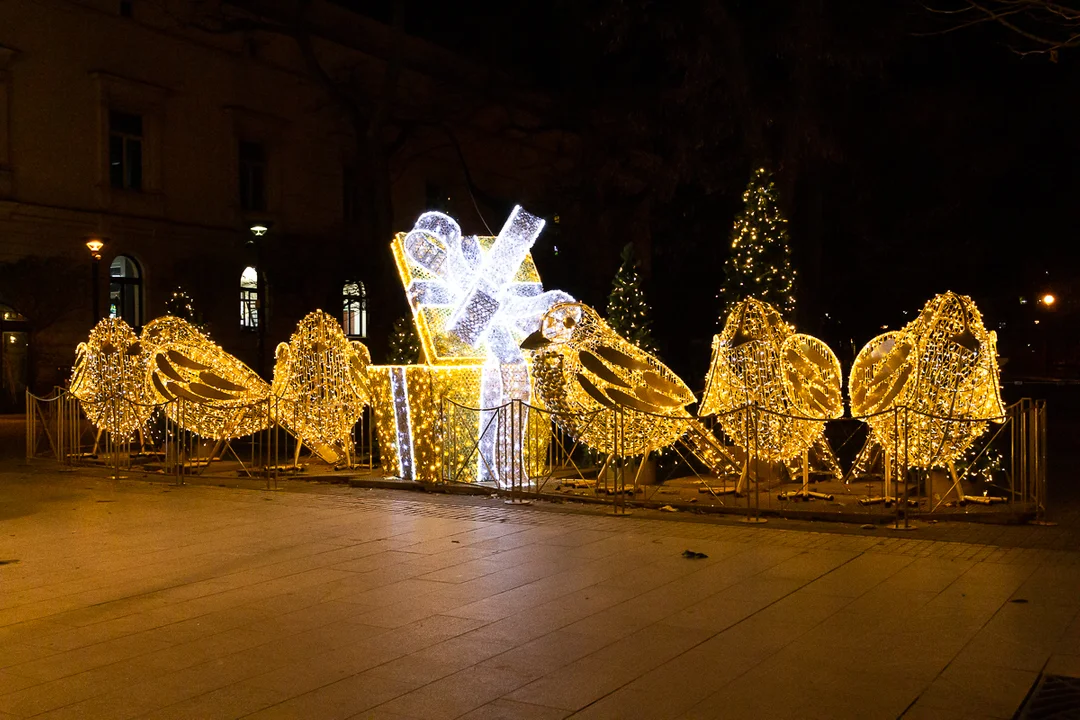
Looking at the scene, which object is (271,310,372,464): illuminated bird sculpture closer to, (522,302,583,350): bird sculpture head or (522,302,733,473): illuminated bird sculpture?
(522,302,583,350): bird sculpture head

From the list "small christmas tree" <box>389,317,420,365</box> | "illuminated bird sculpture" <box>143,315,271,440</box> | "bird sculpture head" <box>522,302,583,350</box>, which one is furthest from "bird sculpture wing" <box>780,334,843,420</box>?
"illuminated bird sculpture" <box>143,315,271,440</box>

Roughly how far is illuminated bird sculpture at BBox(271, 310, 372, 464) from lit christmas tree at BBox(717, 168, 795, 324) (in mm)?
5372

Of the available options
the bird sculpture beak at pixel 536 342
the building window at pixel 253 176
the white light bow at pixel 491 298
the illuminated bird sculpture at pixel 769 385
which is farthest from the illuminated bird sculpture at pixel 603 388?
the building window at pixel 253 176

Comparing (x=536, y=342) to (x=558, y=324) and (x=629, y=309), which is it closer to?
(x=558, y=324)

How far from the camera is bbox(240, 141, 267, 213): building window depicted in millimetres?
39278

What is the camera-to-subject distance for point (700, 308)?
29031 millimetres

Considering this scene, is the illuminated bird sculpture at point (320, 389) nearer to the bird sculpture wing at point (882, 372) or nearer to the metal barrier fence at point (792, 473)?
the metal barrier fence at point (792, 473)

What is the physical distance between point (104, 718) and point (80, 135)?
103ft

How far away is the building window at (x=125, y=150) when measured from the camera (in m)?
34.8

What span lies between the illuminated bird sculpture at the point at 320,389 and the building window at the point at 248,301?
77.1 ft

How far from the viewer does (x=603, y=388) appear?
13.0 meters

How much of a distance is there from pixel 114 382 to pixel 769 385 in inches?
392

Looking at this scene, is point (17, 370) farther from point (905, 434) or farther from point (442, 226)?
point (905, 434)

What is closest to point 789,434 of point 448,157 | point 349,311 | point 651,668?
point 651,668
